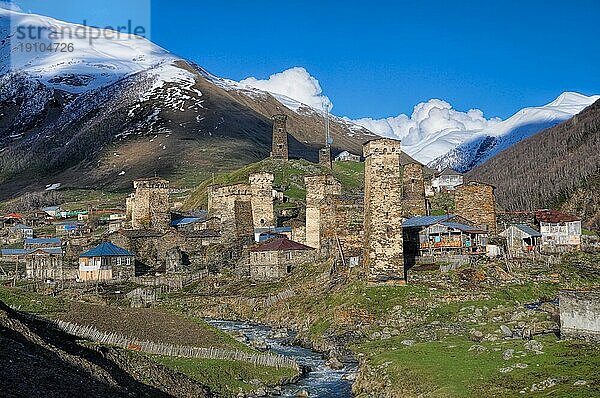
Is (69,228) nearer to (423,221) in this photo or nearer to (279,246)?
(279,246)

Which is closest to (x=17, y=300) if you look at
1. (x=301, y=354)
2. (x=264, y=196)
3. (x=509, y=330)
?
(x=301, y=354)

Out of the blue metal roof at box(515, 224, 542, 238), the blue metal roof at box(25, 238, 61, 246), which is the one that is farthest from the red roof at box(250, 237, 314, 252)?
the blue metal roof at box(25, 238, 61, 246)

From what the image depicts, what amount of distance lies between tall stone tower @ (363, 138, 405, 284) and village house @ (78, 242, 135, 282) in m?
28.2

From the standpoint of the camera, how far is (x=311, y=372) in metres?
33.3

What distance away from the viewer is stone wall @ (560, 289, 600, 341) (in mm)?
27391

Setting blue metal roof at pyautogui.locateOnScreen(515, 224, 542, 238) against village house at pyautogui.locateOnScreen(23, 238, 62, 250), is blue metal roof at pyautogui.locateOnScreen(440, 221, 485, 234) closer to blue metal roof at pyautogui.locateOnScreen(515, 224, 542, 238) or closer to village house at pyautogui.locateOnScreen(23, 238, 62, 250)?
blue metal roof at pyautogui.locateOnScreen(515, 224, 542, 238)

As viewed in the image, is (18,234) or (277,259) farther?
(18,234)

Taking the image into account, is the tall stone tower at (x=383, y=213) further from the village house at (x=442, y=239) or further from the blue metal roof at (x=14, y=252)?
the blue metal roof at (x=14, y=252)

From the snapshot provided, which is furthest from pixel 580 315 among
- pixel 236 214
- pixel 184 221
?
pixel 184 221

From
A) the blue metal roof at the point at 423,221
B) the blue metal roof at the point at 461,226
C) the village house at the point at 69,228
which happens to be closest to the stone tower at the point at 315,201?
the blue metal roof at the point at 423,221

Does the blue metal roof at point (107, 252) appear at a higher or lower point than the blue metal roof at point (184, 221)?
lower

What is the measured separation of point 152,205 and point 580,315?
5538 cm

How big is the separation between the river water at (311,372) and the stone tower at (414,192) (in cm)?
2311

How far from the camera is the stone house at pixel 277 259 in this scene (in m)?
57.6
